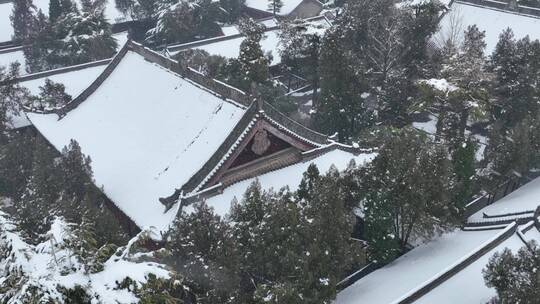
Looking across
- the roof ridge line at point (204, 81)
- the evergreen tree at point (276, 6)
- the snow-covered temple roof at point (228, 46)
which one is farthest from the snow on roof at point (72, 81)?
the evergreen tree at point (276, 6)

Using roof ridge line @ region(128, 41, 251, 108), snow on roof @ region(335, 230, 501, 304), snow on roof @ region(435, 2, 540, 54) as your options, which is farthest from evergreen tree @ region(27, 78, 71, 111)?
snow on roof @ region(435, 2, 540, 54)

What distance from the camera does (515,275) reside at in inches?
601

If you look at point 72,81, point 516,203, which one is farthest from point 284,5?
point 516,203

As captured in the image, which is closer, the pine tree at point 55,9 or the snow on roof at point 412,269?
the snow on roof at point 412,269

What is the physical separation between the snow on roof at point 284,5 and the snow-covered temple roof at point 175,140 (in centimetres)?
3514

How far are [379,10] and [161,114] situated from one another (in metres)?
22.5

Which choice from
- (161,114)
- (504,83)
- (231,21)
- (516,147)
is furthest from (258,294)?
(231,21)

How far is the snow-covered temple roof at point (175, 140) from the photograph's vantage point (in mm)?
21172

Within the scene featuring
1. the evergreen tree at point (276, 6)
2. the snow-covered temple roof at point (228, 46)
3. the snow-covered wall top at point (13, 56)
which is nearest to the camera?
the snow-covered temple roof at point (228, 46)

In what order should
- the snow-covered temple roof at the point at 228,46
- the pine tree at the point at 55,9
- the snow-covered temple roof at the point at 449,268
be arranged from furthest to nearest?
the pine tree at the point at 55,9
the snow-covered temple roof at the point at 228,46
the snow-covered temple roof at the point at 449,268

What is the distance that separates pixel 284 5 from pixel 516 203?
141 ft

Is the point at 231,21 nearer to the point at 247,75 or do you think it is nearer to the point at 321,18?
the point at 321,18

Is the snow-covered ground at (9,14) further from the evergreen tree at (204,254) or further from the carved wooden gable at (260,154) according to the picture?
the evergreen tree at (204,254)

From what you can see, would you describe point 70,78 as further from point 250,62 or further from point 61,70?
point 250,62
